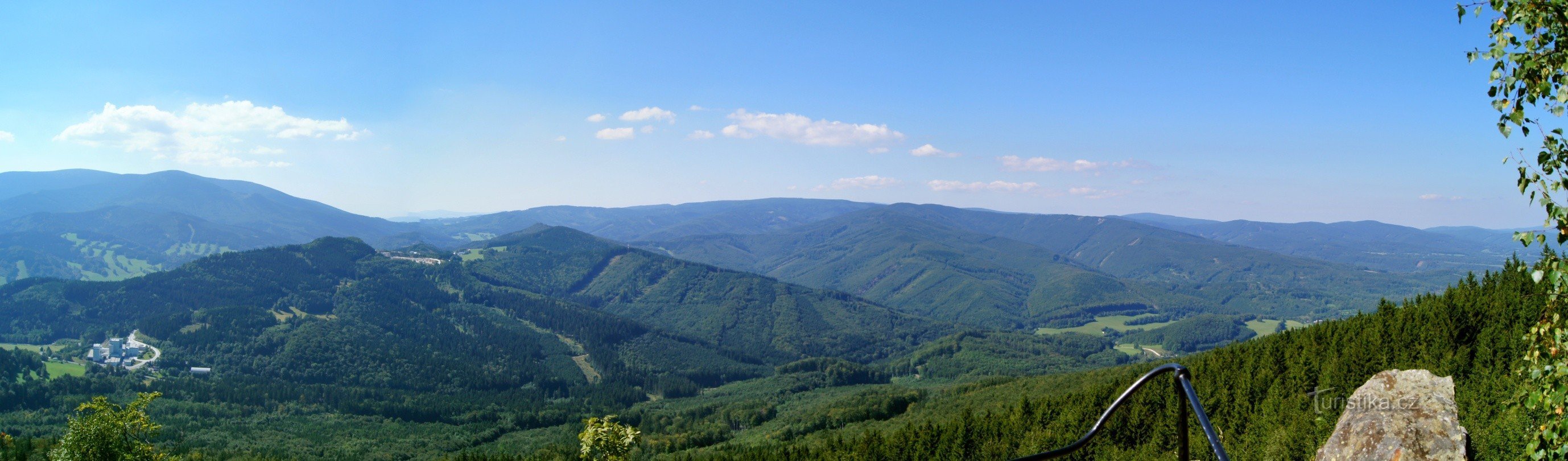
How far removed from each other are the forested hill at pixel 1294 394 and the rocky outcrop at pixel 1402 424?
105 centimetres

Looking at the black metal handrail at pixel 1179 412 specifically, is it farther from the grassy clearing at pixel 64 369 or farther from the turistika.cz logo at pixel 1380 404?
the grassy clearing at pixel 64 369

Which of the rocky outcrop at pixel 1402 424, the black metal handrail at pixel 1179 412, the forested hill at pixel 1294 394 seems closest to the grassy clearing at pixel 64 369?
the forested hill at pixel 1294 394

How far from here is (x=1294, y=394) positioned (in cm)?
4278

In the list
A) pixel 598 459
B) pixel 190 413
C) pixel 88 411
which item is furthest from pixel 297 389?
pixel 598 459

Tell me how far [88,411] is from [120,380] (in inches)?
8587

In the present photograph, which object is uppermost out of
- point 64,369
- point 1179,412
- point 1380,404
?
point 1179,412

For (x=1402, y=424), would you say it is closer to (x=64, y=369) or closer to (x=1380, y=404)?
(x=1380, y=404)

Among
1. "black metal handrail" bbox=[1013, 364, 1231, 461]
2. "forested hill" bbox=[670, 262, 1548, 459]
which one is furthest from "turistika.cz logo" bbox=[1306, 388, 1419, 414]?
"black metal handrail" bbox=[1013, 364, 1231, 461]

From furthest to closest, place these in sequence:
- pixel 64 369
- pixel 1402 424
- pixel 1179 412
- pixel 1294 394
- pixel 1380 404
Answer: pixel 64 369, pixel 1294 394, pixel 1380 404, pixel 1402 424, pixel 1179 412

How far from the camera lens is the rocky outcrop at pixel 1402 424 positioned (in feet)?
57.3

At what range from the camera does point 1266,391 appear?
48.5 m

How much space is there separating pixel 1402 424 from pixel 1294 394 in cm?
3009

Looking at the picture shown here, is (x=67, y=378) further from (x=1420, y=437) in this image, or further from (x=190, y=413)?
(x=1420, y=437)

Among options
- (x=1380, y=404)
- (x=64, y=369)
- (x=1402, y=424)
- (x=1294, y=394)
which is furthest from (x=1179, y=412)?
(x=64, y=369)
